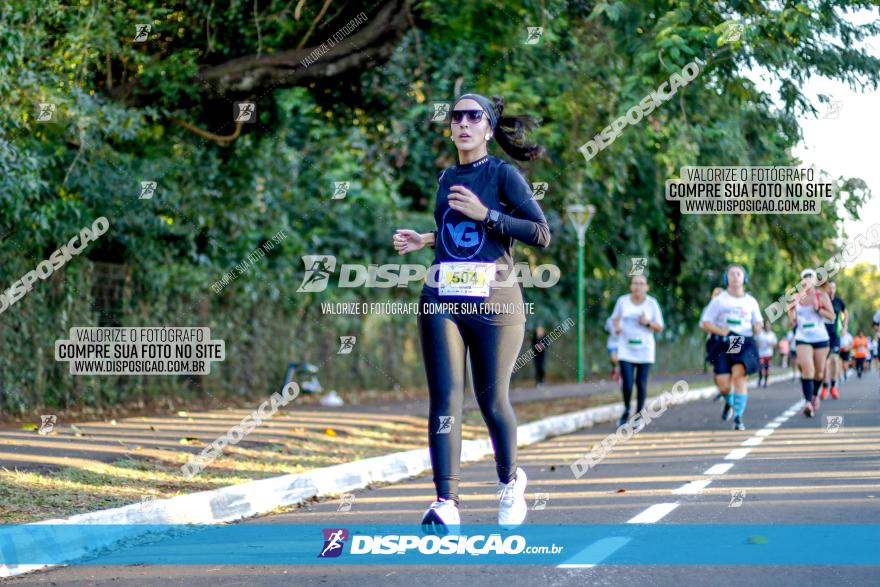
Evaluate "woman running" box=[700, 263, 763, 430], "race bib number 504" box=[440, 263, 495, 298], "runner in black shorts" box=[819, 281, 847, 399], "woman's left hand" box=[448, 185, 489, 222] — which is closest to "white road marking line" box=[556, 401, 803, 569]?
"race bib number 504" box=[440, 263, 495, 298]

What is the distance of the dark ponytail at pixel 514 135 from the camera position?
273 inches

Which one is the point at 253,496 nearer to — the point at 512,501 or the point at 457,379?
the point at 512,501

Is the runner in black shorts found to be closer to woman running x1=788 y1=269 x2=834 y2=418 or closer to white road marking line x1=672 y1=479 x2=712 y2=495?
woman running x1=788 y1=269 x2=834 y2=418

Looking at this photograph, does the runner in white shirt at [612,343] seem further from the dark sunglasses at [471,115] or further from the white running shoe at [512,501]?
the dark sunglasses at [471,115]

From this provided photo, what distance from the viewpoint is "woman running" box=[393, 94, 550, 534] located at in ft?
21.4

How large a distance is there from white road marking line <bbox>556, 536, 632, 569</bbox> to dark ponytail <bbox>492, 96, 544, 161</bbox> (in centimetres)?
200

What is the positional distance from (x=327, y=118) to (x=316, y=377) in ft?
16.2

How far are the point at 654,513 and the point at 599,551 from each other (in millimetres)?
1597

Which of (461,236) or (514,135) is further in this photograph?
(514,135)

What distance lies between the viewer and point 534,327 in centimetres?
3225

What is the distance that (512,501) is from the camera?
6.75 meters

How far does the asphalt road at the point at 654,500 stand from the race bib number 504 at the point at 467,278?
4.28ft

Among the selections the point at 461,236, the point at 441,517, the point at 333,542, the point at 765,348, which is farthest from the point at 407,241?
the point at 765,348

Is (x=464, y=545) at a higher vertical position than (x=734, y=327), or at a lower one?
lower
